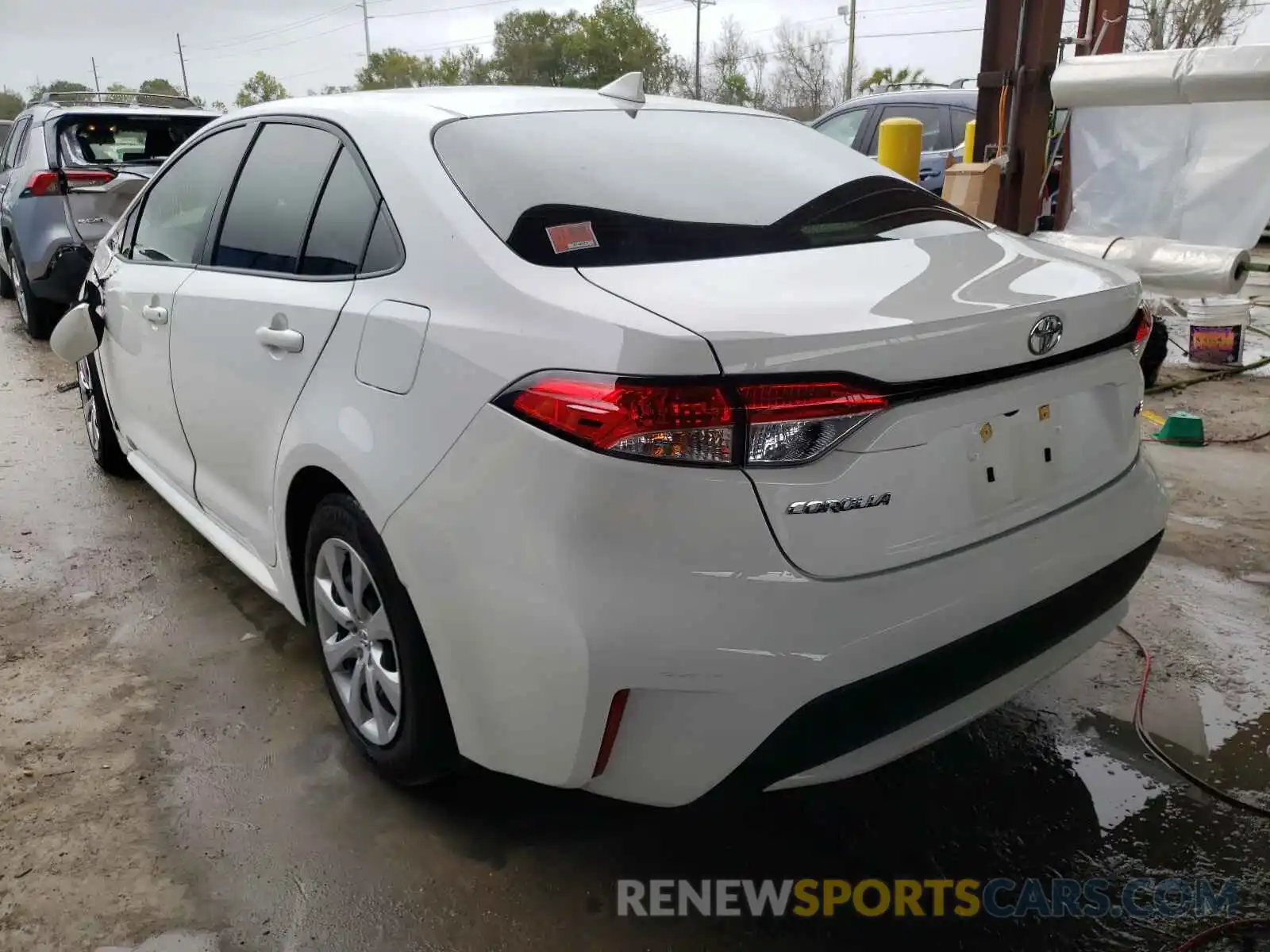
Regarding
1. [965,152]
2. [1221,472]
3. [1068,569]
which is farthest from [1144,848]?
[965,152]

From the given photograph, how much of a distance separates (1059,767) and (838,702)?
1101 millimetres

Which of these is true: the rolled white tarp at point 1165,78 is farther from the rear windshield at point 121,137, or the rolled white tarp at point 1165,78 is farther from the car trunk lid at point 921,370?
the rear windshield at point 121,137

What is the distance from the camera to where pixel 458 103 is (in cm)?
245

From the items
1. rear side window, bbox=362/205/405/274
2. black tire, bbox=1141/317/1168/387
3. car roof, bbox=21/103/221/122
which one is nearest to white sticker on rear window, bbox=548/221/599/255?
rear side window, bbox=362/205/405/274

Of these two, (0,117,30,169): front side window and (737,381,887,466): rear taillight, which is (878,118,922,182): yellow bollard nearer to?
(737,381,887,466): rear taillight

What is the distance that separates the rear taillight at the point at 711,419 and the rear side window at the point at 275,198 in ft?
4.07

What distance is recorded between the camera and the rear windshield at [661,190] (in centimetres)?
199

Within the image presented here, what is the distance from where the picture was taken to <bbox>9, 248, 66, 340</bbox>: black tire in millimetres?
7738

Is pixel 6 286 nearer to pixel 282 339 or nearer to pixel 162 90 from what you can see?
pixel 282 339

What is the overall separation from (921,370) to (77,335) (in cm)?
345

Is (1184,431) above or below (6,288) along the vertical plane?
above

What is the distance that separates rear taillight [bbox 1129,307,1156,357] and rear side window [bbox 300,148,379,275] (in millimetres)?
1677

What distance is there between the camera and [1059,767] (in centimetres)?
246

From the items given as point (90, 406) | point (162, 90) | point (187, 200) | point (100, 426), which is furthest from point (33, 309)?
point (162, 90)
